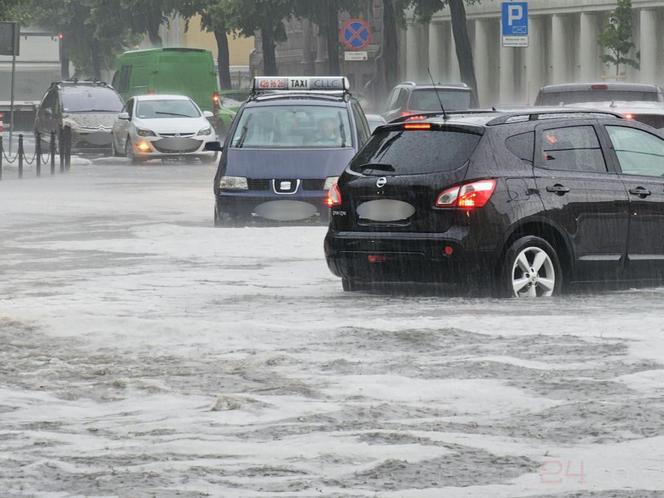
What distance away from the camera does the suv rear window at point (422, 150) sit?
14.0 metres

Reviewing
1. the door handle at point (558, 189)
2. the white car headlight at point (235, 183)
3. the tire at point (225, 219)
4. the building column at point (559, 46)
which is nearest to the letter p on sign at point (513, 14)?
the tire at point (225, 219)

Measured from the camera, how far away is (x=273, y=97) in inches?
902

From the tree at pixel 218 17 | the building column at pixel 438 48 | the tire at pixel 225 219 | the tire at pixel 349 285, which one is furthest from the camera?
the building column at pixel 438 48

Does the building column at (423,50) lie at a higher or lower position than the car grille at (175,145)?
higher

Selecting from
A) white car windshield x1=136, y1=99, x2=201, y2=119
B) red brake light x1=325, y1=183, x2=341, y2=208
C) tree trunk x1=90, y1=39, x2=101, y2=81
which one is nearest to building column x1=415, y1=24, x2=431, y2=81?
tree trunk x1=90, y1=39, x2=101, y2=81

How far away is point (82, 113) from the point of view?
46750mm

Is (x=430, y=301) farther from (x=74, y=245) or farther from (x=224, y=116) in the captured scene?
(x=224, y=116)

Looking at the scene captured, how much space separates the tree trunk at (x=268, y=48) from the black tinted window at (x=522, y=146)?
51.0 m

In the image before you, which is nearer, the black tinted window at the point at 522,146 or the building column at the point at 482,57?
the black tinted window at the point at 522,146

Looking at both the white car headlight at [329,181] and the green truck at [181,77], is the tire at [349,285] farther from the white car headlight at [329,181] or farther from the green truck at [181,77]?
the green truck at [181,77]

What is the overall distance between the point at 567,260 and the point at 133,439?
20.7ft

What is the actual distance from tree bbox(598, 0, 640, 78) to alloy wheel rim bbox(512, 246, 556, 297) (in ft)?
141

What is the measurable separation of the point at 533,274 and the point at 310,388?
4.43 metres

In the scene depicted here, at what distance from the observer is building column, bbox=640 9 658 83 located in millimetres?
61688
